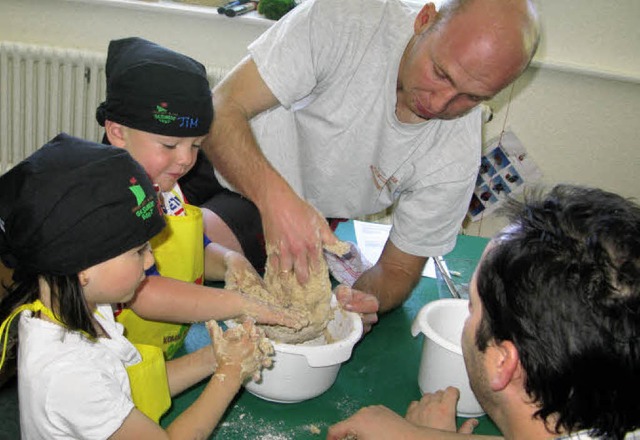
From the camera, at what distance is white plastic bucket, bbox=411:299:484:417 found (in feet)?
4.17

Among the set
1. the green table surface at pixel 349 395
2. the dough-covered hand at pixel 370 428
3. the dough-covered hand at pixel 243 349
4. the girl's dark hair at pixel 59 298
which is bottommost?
the green table surface at pixel 349 395

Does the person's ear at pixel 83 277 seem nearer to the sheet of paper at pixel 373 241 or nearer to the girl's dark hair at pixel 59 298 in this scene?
the girl's dark hair at pixel 59 298

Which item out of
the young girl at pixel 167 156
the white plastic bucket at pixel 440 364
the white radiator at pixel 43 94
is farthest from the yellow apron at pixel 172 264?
the white radiator at pixel 43 94

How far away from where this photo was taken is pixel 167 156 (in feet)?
A: 4.54

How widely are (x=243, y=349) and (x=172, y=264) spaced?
1.08 ft

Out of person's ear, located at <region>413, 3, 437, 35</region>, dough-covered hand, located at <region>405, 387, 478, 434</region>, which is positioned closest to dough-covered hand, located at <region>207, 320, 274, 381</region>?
dough-covered hand, located at <region>405, 387, 478, 434</region>

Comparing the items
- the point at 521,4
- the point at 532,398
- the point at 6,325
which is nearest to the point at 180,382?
the point at 6,325

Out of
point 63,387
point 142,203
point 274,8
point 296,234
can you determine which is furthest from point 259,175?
point 274,8

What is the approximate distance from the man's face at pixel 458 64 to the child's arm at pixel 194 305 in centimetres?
64

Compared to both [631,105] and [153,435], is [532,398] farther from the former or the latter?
[631,105]

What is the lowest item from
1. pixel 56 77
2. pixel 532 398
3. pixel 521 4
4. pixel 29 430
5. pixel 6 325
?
pixel 56 77

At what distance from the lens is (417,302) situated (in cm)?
176

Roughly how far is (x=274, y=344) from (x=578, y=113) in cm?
265

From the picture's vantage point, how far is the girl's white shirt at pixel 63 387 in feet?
3.06
